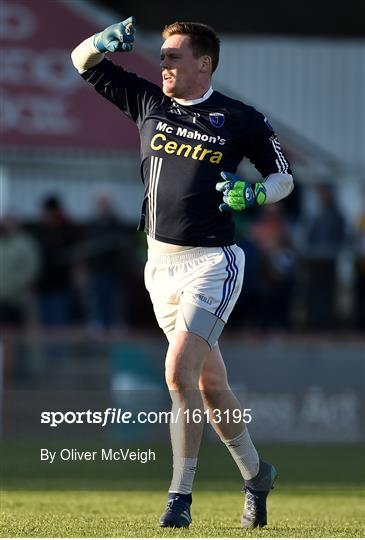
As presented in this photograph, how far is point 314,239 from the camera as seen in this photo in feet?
56.4

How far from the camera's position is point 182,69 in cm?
754

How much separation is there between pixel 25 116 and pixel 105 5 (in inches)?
88.4

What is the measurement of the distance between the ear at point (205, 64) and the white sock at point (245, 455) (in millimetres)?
1951

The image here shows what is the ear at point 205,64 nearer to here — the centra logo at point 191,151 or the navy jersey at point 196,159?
the navy jersey at point 196,159

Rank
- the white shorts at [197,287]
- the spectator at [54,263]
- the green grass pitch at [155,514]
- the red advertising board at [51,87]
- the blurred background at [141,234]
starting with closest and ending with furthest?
the green grass pitch at [155,514]
the white shorts at [197,287]
the blurred background at [141,234]
the spectator at [54,263]
the red advertising board at [51,87]

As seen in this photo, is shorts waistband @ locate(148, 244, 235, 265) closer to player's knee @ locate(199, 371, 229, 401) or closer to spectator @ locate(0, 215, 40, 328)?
player's knee @ locate(199, 371, 229, 401)

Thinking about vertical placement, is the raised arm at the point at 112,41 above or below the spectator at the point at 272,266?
above

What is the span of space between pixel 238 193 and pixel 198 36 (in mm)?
1006

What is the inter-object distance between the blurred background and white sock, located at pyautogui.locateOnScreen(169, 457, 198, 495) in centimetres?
773

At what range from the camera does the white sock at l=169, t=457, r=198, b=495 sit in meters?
7.25

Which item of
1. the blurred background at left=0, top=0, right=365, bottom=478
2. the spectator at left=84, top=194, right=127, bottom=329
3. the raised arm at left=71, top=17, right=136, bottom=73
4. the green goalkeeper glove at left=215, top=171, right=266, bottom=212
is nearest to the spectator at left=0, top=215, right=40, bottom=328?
the blurred background at left=0, top=0, right=365, bottom=478

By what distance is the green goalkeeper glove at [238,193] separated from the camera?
7184mm

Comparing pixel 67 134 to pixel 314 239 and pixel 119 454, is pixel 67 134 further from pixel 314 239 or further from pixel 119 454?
pixel 119 454

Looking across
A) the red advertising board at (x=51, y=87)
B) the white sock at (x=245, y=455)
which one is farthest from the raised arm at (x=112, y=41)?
the red advertising board at (x=51, y=87)
